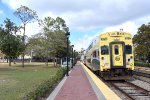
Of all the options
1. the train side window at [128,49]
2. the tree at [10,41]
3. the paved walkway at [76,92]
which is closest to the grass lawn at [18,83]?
the paved walkway at [76,92]

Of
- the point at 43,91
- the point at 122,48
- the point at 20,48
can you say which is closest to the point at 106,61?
the point at 122,48

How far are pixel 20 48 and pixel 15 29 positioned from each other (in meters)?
3.82

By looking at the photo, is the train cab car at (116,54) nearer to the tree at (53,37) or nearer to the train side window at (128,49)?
the train side window at (128,49)

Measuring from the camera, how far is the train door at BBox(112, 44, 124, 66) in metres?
27.7

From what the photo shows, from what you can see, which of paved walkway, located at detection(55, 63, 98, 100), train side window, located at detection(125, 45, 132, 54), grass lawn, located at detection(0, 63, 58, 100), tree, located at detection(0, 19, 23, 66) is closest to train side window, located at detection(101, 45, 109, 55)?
train side window, located at detection(125, 45, 132, 54)

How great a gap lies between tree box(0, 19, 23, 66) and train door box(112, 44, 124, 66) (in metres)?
37.1

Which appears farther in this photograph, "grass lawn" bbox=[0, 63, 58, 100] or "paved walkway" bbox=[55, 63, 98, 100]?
"grass lawn" bbox=[0, 63, 58, 100]

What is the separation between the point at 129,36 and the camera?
28.2 m

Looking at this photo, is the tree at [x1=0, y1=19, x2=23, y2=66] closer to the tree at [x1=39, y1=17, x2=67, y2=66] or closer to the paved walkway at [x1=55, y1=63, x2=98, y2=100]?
the tree at [x1=39, y1=17, x2=67, y2=66]

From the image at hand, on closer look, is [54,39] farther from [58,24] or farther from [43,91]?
[43,91]

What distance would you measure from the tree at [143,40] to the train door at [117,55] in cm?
3910

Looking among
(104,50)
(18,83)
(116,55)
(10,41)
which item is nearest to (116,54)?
(116,55)

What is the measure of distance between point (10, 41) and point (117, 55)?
38.4m

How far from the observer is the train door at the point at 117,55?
27656 mm
